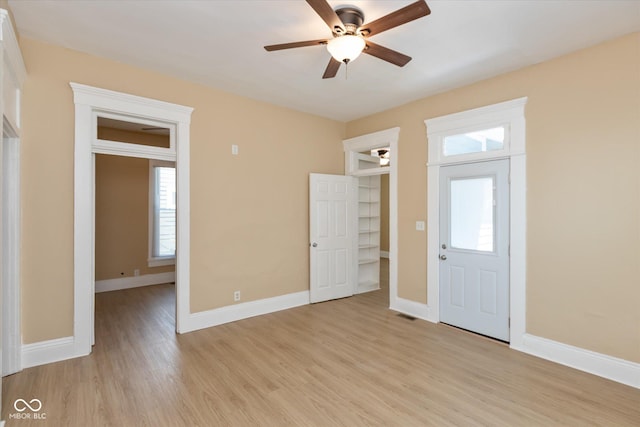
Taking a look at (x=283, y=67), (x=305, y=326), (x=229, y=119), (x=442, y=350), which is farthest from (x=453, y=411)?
(x=229, y=119)

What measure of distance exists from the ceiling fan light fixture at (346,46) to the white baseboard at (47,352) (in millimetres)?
3638

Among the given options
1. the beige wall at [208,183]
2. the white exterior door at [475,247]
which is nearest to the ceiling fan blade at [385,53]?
the white exterior door at [475,247]

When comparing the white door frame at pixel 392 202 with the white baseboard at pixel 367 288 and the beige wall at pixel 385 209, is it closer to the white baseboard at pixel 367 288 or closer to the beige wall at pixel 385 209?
the white baseboard at pixel 367 288

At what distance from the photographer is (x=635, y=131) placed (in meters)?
2.74

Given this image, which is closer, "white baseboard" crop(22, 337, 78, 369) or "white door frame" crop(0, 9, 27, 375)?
"white door frame" crop(0, 9, 27, 375)

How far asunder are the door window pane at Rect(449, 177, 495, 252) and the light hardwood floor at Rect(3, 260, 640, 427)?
3.62ft

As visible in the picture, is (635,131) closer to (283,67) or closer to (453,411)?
(453,411)

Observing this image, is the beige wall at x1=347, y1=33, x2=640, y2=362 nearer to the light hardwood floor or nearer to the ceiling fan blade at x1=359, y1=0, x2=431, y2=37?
the light hardwood floor

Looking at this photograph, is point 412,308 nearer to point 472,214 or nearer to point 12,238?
point 472,214

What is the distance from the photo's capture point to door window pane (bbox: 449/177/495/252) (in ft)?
12.2

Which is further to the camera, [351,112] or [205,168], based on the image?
[351,112]

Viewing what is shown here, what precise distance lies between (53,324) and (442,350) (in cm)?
389

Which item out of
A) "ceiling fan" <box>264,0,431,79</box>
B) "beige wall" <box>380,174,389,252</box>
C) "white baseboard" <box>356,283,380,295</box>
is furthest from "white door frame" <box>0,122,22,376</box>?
"beige wall" <box>380,174,389,252</box>

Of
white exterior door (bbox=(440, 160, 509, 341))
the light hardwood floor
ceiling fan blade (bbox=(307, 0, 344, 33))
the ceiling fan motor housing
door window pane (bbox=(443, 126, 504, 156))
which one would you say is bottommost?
the light hardwood floor
